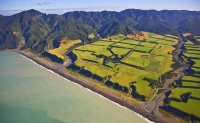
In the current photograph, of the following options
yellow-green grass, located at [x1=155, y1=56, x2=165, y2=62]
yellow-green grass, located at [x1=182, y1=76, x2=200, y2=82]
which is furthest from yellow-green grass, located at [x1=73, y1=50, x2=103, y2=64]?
yellow-green grass, located at [x1=182, y1=76, x2=200, y2=82]

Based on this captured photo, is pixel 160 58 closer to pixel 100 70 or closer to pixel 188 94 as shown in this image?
pixel 100 70

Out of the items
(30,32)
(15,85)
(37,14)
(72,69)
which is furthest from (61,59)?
(37,14)

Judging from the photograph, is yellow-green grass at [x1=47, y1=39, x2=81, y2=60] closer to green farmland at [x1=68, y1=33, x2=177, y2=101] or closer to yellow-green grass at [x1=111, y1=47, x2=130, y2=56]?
green farmland at [x1=68, y1=33, x2=177, y2=101]

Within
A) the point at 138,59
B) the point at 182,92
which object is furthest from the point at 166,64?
the point at 182,92

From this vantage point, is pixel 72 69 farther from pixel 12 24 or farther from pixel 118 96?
pixel 12 24

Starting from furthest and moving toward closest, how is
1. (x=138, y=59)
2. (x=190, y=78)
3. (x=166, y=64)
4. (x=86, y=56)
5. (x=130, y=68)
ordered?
(x=86, y=56) → (x=138, y=59) → (x=166, y=64) → (x=130, y=68) → (x=190, y=78)
